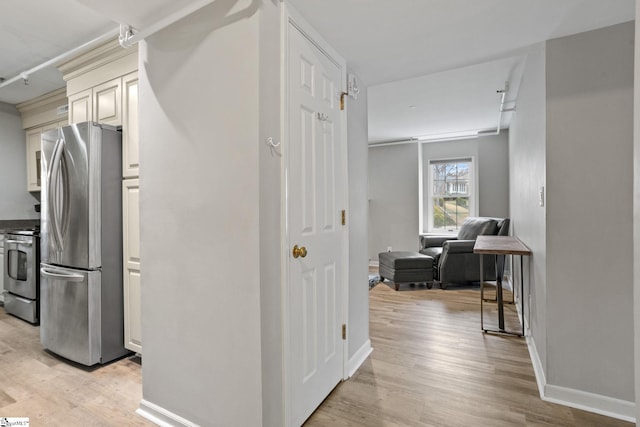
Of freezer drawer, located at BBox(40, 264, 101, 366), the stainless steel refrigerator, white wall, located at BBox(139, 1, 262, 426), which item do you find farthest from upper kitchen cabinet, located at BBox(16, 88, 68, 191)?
white wall, located at BBox(139, 1, 262, 426)

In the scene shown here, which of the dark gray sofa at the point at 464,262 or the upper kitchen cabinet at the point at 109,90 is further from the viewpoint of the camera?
the dark gray sofa at the point at 464,262

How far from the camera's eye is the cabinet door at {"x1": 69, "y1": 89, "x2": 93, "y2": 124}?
109 inches

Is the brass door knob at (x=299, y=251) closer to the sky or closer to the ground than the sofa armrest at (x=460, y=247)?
closer to the sky

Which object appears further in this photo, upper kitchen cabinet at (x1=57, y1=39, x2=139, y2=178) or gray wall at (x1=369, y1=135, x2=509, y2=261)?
gray wall at (x1=369, y1=135, x2=509, y2=261)

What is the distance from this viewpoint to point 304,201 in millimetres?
1767

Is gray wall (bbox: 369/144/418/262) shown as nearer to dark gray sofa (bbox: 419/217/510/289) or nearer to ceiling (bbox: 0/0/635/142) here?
dark gray sofa (bbox: 419/217/510/289)

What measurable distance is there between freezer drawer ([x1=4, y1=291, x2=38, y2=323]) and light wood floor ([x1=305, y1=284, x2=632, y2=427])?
3.22m

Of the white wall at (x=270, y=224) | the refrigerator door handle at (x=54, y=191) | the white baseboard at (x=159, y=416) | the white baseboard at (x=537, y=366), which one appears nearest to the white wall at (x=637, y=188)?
the white wall at (x=270, y=224)

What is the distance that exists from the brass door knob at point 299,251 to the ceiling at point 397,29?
1.15m

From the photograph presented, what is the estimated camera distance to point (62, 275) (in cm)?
250

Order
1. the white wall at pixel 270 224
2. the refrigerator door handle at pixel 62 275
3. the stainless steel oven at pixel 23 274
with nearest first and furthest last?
the white wall at pixel 270 224 < the refrigerator door handle at pixel 62 275 < the stainless steel oven at pixel 23 274

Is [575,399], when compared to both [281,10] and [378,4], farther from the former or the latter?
[281,10]

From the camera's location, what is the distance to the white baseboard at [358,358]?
2305 mm

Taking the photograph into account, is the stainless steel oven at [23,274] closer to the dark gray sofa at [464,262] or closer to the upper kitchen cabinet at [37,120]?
the upper kitchen cabinet at [37,120]
